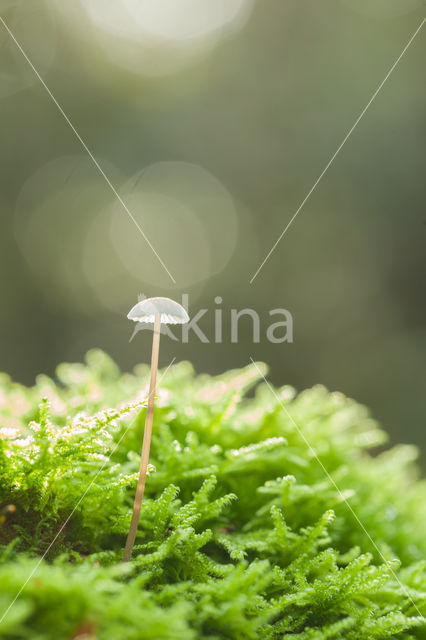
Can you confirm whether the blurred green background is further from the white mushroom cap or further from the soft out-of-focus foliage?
the white mushroom cap

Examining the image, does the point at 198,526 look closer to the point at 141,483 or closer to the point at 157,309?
the point at 141,483

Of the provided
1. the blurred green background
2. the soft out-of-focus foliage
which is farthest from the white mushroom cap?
the blurred green background

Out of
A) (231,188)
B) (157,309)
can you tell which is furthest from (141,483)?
(231,188)

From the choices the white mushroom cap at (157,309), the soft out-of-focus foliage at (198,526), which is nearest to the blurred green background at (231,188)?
the soft out-of-focus foliage at (198,526)

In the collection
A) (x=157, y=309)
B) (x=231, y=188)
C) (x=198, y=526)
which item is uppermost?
(x=231, y=188)

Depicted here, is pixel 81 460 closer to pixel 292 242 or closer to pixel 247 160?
pixel 292 242

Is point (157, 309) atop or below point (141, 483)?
atop
